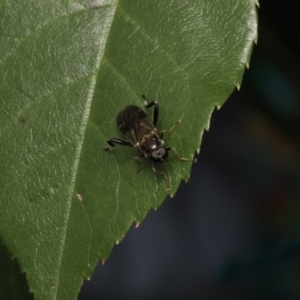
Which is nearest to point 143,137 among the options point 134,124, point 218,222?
point 134,124

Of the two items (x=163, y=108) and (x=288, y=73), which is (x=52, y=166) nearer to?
(x=163, y=108)

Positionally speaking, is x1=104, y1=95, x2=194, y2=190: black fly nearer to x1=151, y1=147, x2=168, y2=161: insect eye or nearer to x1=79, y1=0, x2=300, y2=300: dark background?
x1=151, y1=147, x2=168, y2=161: insect eye

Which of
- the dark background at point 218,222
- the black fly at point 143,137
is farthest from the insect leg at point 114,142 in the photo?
the dark background at point 218,222

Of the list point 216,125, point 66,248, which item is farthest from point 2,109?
point 216,125

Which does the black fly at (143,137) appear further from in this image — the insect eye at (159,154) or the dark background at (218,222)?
the dark background at (218,222)

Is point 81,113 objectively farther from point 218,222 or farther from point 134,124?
point 218,222

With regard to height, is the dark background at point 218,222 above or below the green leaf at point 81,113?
below
